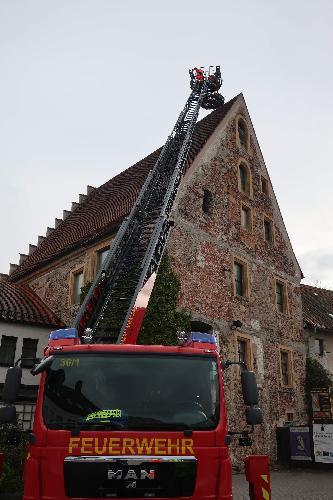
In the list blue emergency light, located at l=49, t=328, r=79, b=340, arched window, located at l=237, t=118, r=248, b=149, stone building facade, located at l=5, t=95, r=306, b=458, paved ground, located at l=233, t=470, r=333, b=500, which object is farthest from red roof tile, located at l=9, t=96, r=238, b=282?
blue emergency light, located at l=49, t=328, r=79, b=340

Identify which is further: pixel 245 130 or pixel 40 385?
pixel 245 130

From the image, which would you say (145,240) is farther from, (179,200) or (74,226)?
(74,226)

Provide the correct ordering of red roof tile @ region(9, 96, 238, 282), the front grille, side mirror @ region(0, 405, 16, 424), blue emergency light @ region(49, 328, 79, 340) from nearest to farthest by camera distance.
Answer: the front grille < side mirror @ region(0, 405, 16, 424) < blue emergency light @ region(49, 328, 79, 340) < red roof tile @ region(9, 96, 238, 282)

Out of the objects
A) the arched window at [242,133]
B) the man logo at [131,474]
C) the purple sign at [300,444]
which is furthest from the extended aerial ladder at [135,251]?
the purple sign at [300,444]

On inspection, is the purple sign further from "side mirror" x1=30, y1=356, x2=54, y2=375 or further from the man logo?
"side mirror" x1=30, y1=356, x2=54, y2=375

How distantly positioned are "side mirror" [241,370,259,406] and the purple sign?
43.5ft

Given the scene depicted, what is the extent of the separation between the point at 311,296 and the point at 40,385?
25270 millimetres

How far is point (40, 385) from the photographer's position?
6.37 m

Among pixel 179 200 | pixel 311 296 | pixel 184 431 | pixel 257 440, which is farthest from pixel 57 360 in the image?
pixel 311 296

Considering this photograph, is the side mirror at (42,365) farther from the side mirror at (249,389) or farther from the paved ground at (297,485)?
the paved ground at (297,485)

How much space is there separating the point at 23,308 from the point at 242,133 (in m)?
13.0

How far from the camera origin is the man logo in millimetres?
5621

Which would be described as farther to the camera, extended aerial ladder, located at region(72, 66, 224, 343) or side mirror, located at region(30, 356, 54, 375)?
extended aerial ladder, located at region(72, 66, 224, 343)

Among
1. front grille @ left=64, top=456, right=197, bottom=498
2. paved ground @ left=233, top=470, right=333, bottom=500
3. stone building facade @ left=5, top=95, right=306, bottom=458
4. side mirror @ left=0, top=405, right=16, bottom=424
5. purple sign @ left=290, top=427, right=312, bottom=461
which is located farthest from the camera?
purple sign @ left=290, top=427, right=312, bottom=461
